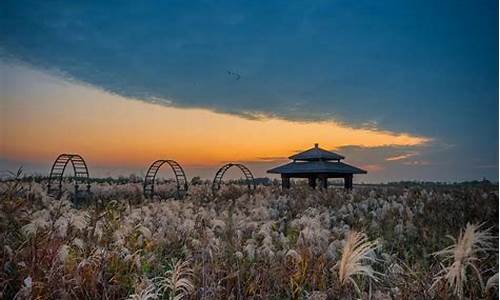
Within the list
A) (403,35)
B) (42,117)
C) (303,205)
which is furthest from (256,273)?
(303,205)

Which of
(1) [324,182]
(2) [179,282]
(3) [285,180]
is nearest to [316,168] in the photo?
(1) [324,182]

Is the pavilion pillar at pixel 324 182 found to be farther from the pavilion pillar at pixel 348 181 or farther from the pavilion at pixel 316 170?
the pavilion pillar at pixel 348 181

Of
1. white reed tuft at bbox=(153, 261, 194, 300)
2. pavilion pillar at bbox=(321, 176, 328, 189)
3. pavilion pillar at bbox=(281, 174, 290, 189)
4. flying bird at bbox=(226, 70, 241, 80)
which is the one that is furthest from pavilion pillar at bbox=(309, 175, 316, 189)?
white reed tuft at bbox=(153, 261, 194, 300)

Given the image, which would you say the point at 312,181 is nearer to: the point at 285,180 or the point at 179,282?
the point at 285,180

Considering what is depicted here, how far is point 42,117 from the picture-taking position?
299 cm

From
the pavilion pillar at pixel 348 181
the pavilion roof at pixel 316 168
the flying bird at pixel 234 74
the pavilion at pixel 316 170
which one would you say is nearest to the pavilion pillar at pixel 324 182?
the pavilion at pixel 316 170

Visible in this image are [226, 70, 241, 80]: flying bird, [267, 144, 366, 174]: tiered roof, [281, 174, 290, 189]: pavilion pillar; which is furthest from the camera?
[281, 174, 290, 189]: pavilion pillar

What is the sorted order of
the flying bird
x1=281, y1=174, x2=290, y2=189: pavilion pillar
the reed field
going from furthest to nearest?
x1=281, y1=174, x2=290, y2=189: pavilion pillar → the flying bird → the reed field

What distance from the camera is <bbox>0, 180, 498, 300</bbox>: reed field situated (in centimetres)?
179

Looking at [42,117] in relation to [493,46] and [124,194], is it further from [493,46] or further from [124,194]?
[124,194]

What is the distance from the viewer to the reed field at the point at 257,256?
5.89 feet

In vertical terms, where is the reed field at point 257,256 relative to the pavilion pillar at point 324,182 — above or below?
below

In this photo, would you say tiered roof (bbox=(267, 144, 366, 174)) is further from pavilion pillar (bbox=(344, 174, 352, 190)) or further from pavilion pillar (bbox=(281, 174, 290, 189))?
pavilion pillar (bbox=(344, 174, 352, 190))

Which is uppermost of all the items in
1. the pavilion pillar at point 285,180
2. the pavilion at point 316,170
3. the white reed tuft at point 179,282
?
the pavilion at point 316,170
